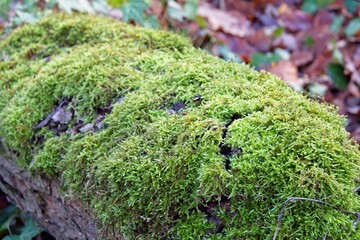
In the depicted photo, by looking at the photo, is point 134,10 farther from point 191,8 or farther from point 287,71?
point 287,71

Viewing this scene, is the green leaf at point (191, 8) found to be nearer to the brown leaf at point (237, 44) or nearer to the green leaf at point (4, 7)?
the brown leaf at point (237, 44)

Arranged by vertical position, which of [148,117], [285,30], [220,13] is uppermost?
[148,117]

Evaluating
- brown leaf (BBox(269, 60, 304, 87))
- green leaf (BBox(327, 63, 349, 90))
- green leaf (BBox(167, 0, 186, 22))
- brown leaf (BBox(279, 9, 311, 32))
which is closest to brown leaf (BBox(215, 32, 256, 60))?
brown leaf (BBox(269, 60, 304, 87))

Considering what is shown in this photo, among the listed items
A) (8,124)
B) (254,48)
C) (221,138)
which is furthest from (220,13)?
(221,138)

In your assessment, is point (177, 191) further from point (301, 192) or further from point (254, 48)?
point (254, 48)

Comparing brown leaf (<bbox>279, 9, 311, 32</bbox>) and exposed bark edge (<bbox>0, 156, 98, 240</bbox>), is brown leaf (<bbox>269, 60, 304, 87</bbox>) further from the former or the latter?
exposed bark edge (<bbox>0, 156, 98, 240</bbox>)

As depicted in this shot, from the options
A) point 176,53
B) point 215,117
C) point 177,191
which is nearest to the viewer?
point 177,191

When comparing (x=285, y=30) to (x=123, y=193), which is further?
(x=285, y=30)

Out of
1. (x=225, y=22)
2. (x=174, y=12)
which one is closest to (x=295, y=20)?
(x=225, y=22)
